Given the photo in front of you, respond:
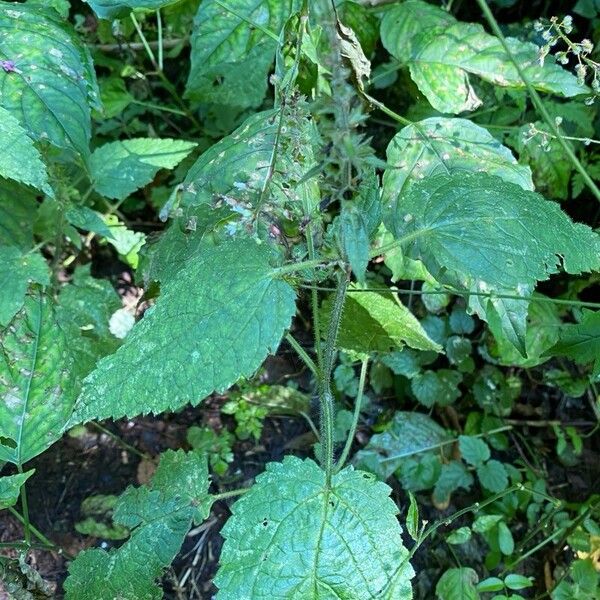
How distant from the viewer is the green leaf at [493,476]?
205 cm

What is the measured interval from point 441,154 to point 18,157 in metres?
0.99

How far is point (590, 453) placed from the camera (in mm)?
2281

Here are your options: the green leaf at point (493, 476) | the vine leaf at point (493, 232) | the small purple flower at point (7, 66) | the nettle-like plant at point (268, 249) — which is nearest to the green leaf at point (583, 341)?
the nettle-like plant at point (268, 249)

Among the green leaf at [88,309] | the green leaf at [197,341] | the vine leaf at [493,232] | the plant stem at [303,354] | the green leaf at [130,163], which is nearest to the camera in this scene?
the green leaf at [197,341]

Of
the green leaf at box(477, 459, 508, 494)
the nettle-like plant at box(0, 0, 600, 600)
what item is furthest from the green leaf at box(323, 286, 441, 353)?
the green leaf at box(477, 459, 508, 494)

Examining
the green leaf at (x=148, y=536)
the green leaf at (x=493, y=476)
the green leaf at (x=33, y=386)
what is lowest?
the green leaf at (x=493, y=476)

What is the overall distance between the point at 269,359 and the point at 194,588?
0.81 m

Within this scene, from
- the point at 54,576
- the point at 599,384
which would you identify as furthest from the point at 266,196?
the point at 599,384

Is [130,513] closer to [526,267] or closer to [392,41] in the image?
[526,267]

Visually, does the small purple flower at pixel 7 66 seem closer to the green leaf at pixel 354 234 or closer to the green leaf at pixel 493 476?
the green leaf at pixel 354 234

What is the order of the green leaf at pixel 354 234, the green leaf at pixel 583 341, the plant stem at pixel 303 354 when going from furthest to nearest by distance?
the green leaf at pixel 583 341, the plant stem at pixel 303 354, the green leaf at pixel 354 234

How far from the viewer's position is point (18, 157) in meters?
1.40

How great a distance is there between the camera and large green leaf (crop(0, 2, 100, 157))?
5.16ft

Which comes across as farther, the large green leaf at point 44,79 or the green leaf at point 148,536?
the large green leaf at point 44,79
